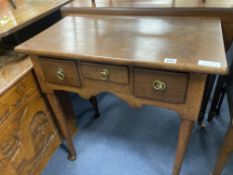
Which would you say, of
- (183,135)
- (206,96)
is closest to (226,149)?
(183,135)

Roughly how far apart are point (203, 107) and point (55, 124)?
3.05 feet

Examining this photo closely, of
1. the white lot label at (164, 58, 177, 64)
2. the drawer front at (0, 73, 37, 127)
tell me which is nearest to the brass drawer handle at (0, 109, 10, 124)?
the drawer front at (0, 73, 37, 127)

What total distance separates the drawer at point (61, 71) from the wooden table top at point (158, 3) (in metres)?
0.42

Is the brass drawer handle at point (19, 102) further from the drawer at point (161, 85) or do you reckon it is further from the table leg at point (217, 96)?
the table leg at point (217, 96)

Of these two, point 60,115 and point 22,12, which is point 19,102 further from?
point 22,12

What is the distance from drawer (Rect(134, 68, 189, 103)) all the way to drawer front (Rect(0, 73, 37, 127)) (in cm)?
54

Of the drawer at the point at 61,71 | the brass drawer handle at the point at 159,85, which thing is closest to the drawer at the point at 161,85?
the brass drawer handle at the point at 159,85

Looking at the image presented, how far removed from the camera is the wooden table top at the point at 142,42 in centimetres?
64

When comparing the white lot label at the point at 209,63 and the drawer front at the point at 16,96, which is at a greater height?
the white lot label at the point at 209,63

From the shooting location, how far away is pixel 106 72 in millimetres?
765

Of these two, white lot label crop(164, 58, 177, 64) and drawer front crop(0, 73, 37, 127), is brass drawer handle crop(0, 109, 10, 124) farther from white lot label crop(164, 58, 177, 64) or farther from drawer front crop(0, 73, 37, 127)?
white lot label crop(164, 58, 177, 64)

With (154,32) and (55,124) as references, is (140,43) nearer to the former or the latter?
(154,32)

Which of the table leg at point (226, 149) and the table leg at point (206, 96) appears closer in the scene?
the table leg at point (226, 149)

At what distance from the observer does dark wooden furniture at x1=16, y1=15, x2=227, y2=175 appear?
0.66 metres
